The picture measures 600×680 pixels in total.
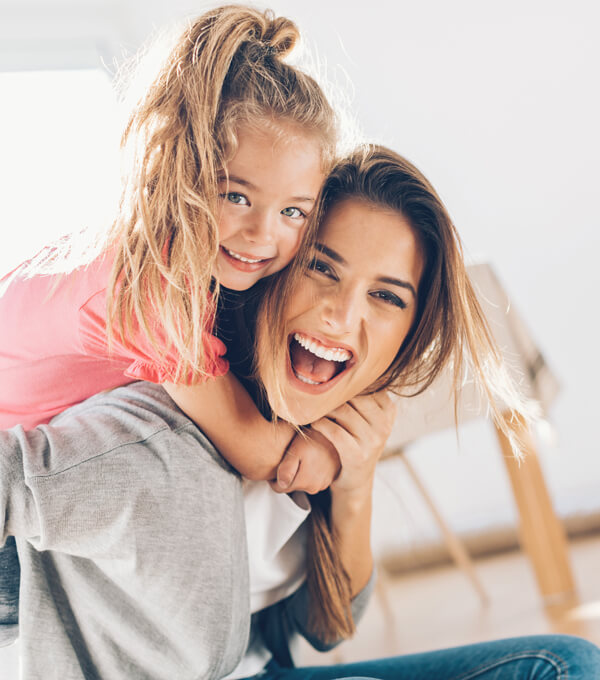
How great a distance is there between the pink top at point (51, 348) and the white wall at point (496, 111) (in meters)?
1.33

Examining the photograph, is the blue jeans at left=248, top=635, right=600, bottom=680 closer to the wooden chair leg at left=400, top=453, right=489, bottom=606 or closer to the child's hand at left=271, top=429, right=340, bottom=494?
the child's hand at left=271, top=429, right=340, bottom=494

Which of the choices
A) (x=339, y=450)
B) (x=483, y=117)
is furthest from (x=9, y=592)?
(x=483, y=117)

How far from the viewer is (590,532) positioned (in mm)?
2334

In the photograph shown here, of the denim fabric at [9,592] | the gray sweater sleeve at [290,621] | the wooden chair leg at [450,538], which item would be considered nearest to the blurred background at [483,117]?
the wooden chair leg at [450,538]

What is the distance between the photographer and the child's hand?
92 cm

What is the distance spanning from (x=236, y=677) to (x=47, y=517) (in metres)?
0.44

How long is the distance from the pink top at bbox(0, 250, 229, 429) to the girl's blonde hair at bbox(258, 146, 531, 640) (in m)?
0.11

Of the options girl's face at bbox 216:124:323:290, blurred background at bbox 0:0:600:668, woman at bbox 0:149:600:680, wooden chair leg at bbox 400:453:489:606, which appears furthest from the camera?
blurred background at bbox 0:0:600:668

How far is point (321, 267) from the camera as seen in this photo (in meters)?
0.93

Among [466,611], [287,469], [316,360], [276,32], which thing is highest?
[276,32]

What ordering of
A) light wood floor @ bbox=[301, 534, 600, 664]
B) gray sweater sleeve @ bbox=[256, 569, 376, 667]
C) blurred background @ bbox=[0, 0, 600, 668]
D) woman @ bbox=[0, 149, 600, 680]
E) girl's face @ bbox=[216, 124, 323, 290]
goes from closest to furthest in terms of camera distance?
woman @ bbox=[0, 149, 600, 680], girl's face @ bbox=[216, 124, 323, 290], gray sweater sleeve @ bbox=[256, 569, 376, 667], light wood floor @ bbox=[301, 534, 600, 664], blurred background @ bbox=[0, 0, 600, 668]

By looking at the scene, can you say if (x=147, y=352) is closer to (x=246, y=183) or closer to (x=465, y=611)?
(x=246, y=183)

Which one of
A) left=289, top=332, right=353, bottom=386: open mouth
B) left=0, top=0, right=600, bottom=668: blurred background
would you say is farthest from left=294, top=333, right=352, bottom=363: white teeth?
left=0, top=0, right=600, bottom=668: blurred background

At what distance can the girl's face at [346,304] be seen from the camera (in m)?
0.91
